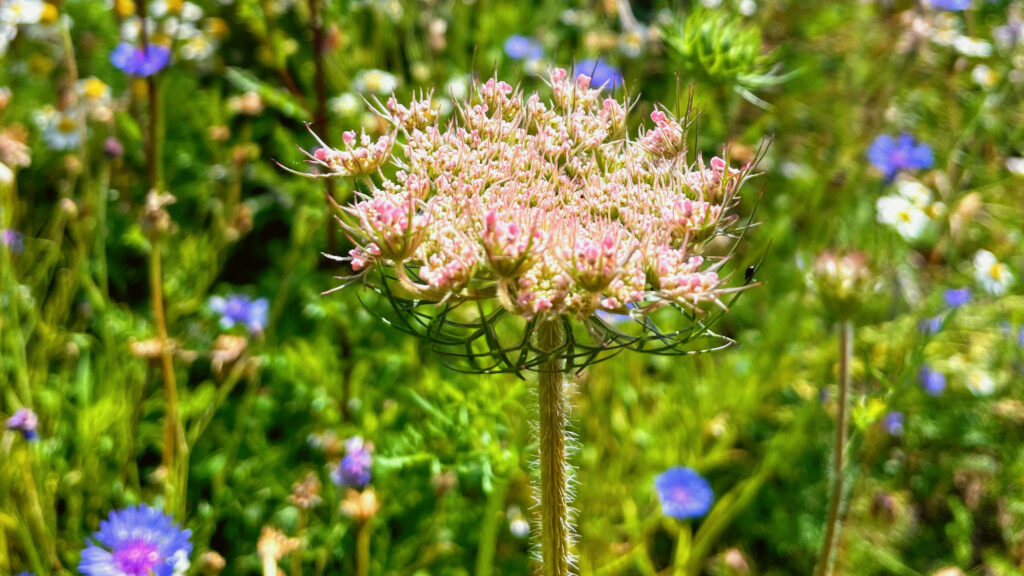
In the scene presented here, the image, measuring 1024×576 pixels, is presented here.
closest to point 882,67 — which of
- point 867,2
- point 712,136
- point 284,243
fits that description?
point 867,2

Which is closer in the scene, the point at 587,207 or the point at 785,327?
the point at 587,207

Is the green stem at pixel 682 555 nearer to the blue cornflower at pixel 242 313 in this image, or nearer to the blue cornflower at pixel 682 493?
the blue cornflower at pixel 682 493

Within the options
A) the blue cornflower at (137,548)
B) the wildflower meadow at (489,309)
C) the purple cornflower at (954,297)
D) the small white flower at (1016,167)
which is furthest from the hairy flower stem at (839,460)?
the small white flower at (1016,167)

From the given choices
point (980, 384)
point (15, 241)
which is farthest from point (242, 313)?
point (980, 384)

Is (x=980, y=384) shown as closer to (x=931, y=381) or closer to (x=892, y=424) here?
(x=931, y=381)

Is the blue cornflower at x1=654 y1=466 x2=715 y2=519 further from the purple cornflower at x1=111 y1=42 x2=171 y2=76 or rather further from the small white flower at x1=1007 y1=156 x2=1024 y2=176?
the small white flower at x1=1007 y1=156 x2=1024 y2=176

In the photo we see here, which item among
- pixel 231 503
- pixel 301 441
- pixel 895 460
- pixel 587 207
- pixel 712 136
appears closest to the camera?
pixel 587 207

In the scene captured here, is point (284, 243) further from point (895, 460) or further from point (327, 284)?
point (895, 460)
